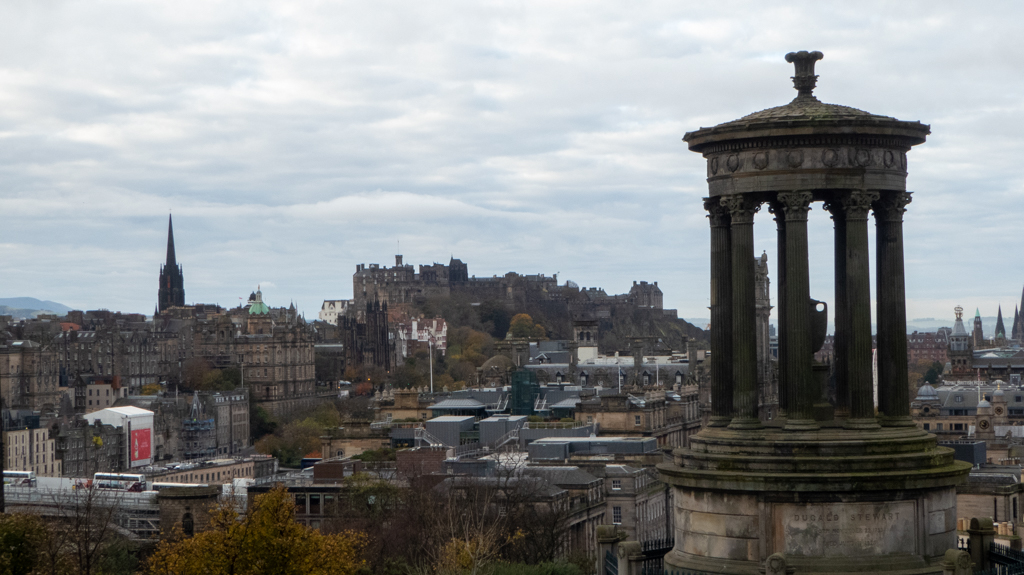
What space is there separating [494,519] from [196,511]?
26.1m

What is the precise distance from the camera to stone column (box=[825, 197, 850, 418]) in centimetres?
2381

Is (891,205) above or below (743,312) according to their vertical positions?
above

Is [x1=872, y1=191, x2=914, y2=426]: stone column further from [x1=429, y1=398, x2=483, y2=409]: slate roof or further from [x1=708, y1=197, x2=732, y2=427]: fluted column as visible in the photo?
[x1=429, y1=398, x2=483, y2=409]: slate roof

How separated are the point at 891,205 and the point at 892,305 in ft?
4.89

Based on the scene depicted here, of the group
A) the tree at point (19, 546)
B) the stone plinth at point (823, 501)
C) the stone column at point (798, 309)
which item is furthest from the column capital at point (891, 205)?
the tree at point (19, 546)

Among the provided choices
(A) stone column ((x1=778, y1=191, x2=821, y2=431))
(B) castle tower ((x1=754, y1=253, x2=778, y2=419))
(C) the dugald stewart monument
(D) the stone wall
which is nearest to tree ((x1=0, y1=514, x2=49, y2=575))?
(C) the dugald stewart monument

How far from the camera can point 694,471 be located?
2330cm

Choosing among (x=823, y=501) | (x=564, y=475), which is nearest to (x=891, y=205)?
(x=823, y=501)

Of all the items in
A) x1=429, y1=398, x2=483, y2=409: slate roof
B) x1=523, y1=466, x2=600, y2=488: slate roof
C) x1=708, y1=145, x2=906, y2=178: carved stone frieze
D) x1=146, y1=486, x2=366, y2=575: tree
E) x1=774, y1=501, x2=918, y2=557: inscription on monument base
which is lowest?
x1=523, y1=466, x2=600, y2=488: slate roof

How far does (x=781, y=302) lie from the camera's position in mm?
23844

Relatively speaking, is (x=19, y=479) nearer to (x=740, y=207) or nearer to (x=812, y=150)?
(x=740, y=207)

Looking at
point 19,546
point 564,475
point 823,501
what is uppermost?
point 823,501

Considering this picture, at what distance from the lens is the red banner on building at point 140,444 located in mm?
154125

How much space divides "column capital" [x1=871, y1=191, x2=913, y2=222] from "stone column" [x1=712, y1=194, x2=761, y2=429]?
182 cm
